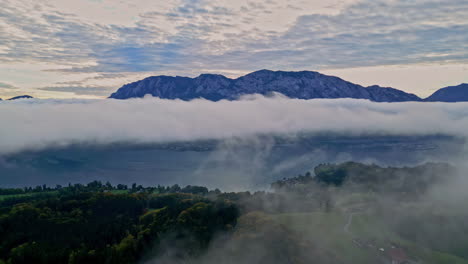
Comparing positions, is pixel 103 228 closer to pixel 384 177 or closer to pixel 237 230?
pixel 237 230

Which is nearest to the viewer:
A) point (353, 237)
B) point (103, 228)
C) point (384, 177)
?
point (353, 237)

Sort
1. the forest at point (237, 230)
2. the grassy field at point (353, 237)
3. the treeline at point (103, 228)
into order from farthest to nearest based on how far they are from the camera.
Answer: the grassy field at point (353, 237) < the forest at point (237, 230) < the treeline at point (103, 228)

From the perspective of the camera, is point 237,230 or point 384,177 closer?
point 237,230

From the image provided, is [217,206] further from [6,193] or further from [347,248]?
[6,193]

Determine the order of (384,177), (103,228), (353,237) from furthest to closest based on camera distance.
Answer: (384,177)
(103,228)
(353,237)

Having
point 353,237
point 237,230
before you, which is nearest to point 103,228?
point 237,230

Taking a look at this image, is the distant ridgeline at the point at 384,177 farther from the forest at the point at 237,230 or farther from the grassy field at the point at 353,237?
the grassy field at the point at 353,237

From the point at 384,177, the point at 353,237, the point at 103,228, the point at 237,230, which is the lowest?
the point at 384,177

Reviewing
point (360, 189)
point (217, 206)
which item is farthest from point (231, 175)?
point (217, 206)

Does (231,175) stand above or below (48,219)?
below

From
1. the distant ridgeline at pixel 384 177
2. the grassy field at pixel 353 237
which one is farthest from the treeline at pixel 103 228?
the distant ridgeline at pixel 384 177

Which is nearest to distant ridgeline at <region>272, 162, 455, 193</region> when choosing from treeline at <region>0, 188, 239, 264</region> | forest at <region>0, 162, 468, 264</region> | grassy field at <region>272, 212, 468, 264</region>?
forest at <region>0, 162, 468, 264</region>
